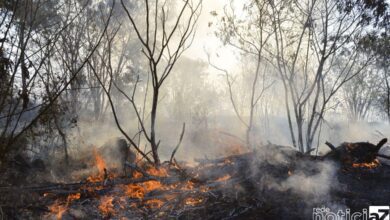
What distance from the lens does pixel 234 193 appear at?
672 centimetres

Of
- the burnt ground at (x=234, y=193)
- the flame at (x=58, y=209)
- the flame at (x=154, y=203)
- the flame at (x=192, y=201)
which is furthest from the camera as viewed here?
the flame at (x=192, y=201)

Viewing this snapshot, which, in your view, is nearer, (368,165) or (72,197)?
(72,197)

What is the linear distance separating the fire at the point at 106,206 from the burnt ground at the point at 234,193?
0.7 inches

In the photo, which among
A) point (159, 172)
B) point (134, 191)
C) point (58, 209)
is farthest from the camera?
point (159, 172)

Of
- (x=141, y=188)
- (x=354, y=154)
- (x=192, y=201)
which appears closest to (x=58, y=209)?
(x=141, y=188)

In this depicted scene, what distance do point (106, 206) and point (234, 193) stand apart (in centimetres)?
234

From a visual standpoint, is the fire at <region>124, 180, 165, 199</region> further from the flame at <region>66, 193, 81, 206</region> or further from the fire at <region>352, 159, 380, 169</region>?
the fire at <region>352, 159, 380, 169</region>

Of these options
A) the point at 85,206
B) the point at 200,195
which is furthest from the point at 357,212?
the point at 85,206

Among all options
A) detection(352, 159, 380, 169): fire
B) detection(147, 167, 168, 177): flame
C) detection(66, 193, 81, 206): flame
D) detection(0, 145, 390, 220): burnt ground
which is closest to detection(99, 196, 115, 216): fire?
detection(0, 145, 390, 220): burnt ground

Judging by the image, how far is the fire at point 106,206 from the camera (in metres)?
6.26

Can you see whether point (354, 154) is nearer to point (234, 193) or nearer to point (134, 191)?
point (234, 193)

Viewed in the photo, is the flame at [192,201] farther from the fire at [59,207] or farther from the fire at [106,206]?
the fire at [59,207]

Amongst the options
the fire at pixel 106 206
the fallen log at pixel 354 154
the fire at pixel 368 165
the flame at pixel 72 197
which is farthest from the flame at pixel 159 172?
the fire at pixel 368 165

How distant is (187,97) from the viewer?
49375 mm
